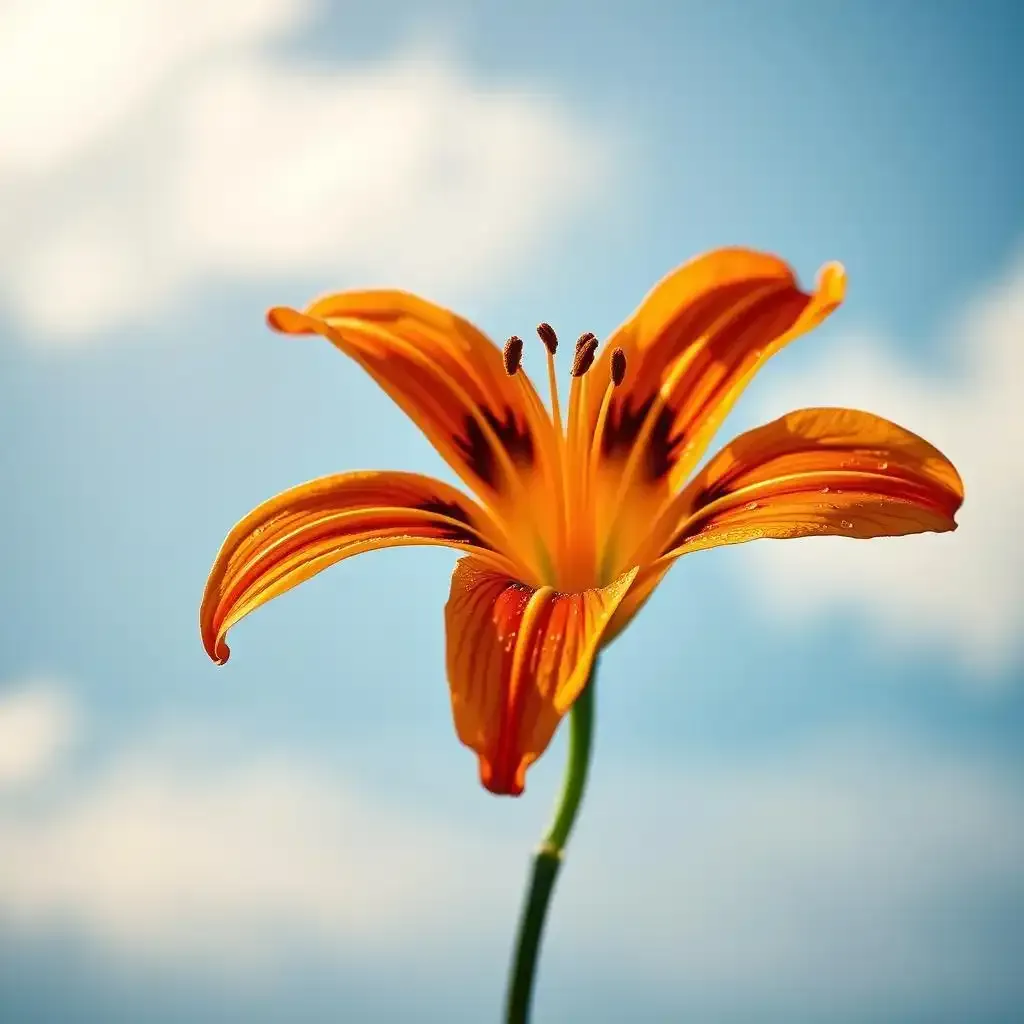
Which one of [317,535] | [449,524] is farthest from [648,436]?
[317,535]

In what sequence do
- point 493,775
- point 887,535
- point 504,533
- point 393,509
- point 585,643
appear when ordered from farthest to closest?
point 504,533
point 393,509
point 887,535
point 585,643
point 493,775

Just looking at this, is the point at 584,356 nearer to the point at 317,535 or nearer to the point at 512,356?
the point at 512,356

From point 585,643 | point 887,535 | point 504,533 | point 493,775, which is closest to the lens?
point 493,775

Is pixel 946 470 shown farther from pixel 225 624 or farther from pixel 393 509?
pixel 225 624

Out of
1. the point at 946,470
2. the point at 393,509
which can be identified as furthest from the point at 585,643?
the point at 946,470

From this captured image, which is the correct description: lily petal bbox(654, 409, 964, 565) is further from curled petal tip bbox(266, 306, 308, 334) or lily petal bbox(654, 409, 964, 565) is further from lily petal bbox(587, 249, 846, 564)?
curled petal tip bbox(266, 306, 308, 334)

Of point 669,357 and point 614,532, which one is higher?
point 669,357

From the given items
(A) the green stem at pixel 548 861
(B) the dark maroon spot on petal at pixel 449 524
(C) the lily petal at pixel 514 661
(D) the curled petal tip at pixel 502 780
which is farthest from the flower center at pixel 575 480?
(D) the curled petal tip at pixel 502 780
